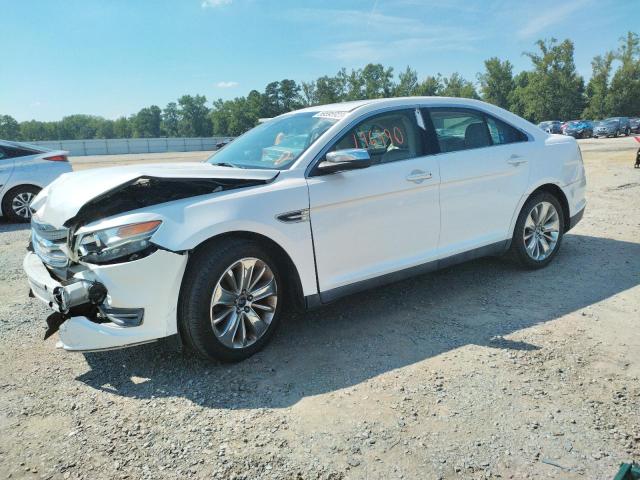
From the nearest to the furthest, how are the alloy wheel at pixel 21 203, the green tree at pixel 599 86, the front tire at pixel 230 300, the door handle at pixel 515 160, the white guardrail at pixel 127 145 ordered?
1. the front tire at pixel 230 300
2. the door handle at pixel 515 160
3. the alloy wheel at pixel 21 203
4. the white guardrail at pixel 127 145
5. the green tree at pixel 599 86

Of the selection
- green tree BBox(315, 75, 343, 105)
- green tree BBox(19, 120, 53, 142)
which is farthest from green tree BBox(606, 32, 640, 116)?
green tree BBox(19, 120, 53, 142)

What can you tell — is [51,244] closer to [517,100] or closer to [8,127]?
[517,100]

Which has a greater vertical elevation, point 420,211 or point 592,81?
point 592,81

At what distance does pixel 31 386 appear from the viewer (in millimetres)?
3213

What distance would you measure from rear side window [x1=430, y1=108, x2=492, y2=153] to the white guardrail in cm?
4955

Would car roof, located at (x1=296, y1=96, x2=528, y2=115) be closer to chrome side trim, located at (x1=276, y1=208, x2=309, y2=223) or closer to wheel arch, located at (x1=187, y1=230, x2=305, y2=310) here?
chrome side trim, located at (x1=276, y1=208, x2=309, y2=223)

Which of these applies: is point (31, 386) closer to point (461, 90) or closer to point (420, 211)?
point (420, 211)

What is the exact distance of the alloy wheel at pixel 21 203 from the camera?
8.90 meters

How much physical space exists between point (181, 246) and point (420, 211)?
1.98 m

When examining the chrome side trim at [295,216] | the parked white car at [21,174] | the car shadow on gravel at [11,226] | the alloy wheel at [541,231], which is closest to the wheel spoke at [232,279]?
the chrome side trim at [295,216]

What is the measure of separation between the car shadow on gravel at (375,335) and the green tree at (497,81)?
265ft

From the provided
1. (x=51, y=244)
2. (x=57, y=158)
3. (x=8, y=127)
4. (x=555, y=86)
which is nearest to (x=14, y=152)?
(x=57, y=158)

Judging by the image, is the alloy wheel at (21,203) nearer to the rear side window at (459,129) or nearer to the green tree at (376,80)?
the rear side window at (459,129)

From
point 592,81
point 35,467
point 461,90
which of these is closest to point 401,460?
point 35,467
